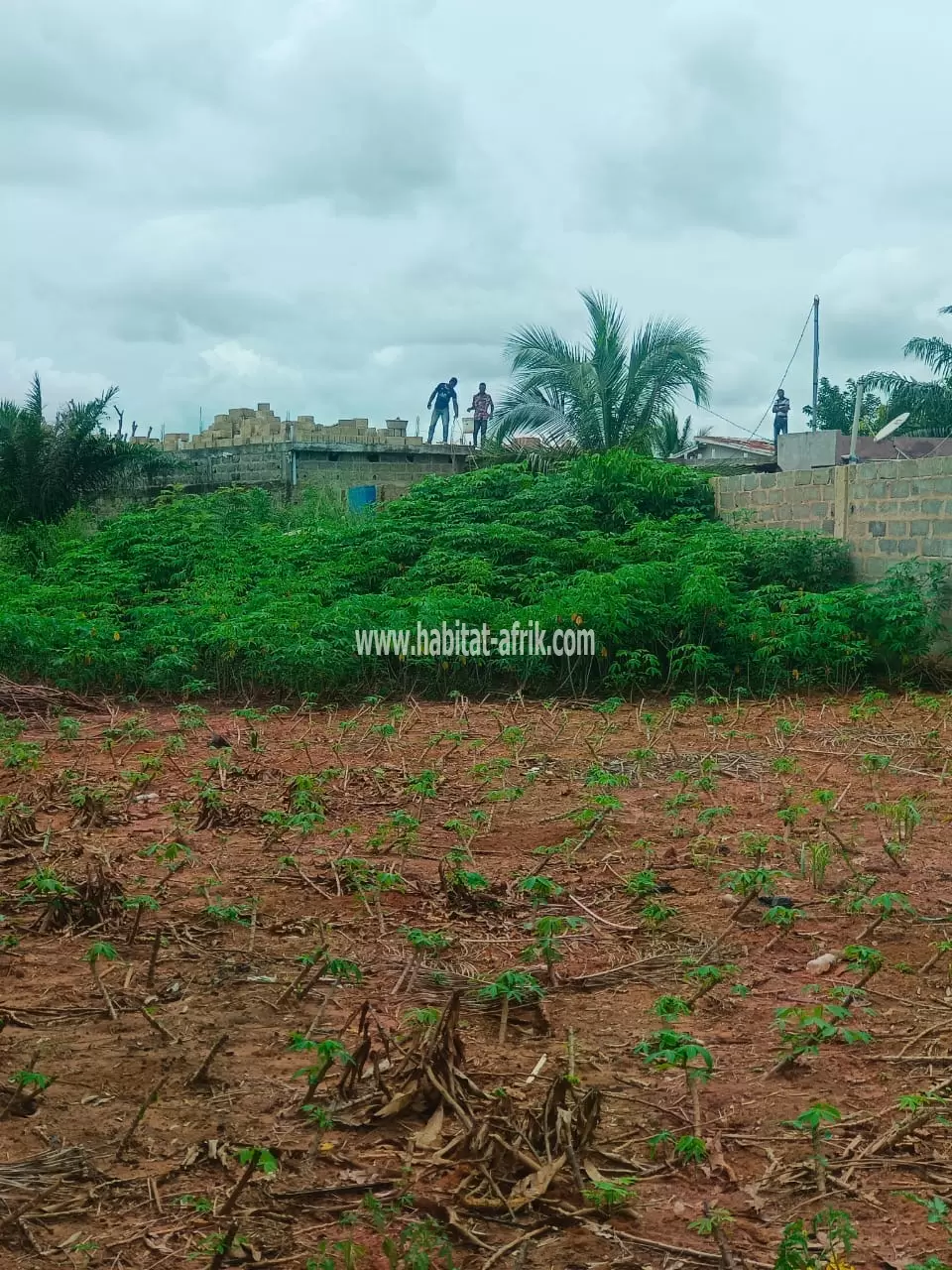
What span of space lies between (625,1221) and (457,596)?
7.89 m

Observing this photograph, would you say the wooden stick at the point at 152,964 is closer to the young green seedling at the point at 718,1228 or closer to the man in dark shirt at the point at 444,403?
the young green seedling at the point at 718,1228

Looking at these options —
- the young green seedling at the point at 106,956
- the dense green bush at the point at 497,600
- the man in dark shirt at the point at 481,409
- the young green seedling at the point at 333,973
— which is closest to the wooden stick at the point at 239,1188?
the young green seedling at the point at 333,973

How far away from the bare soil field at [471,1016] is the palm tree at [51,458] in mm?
11464

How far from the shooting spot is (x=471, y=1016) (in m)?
3.41

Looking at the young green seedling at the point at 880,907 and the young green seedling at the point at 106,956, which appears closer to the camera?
the young green seedling at the point at 106,956

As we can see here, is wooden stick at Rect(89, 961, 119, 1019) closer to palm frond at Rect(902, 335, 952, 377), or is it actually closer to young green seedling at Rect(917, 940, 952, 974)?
young green seedling at Rect(917, 940, 952, 974)

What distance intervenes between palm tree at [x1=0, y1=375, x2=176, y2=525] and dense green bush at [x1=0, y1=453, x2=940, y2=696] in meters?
4.52

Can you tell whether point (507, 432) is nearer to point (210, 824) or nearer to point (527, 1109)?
point (210, 824)

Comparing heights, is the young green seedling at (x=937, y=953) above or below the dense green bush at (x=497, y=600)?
below

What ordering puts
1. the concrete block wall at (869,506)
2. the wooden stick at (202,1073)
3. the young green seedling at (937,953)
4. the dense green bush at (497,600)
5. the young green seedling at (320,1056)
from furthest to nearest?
the concrete block wall at (869,506), the dense green bush at (497,600), the young green seedling at (937,953), the wooden stick at (202,1073), the young green seedling at (320,1056)

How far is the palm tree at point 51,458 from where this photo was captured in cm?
1697

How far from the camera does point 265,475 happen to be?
1825cm

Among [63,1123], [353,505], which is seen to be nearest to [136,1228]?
[63,1123]

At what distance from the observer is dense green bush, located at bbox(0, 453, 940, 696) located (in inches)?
375
